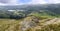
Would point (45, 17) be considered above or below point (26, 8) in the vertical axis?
below

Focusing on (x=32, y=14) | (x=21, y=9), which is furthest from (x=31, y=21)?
(x=21, y=9)

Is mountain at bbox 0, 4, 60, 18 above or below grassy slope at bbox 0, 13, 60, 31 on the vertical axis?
above

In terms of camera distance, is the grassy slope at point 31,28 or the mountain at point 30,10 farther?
the mountain at point 30,10

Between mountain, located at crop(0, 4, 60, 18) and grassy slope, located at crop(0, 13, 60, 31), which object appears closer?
grassy slope, located at crop(0, 13, 60, 31)

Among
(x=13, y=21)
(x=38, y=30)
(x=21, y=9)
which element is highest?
(x=21, y=9)

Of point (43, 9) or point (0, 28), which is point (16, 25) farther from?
point (43, 9)

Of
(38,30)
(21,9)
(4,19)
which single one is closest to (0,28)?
(4,19)

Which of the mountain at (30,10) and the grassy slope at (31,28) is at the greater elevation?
the mountain at (30,10)

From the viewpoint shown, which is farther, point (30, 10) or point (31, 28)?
point (30, 10)

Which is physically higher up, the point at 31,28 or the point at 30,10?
the point at 30,10

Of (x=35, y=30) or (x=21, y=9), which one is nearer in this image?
(x=35, y=30)
